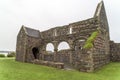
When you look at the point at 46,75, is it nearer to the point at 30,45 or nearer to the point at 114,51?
the point at 30,45

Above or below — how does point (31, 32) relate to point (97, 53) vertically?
above

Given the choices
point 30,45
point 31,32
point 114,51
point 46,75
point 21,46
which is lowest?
point 46,75

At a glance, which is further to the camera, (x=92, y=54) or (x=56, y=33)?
(x=56, y=33)

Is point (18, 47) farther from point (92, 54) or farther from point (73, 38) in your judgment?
point (92, 54)

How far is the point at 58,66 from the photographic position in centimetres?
1605

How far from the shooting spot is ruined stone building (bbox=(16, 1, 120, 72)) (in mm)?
15328

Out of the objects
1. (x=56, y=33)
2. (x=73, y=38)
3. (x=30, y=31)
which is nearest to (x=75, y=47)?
(x=73, y=38)

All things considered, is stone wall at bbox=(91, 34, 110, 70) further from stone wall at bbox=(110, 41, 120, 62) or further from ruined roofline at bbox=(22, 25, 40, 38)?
ruined roofline at bbox=(22, 25, 40, 38)

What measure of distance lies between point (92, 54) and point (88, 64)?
1.26m

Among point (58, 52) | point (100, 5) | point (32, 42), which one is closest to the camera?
point (100, 5)

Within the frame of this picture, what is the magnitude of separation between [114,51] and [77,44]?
6846mm

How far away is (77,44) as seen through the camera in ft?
71.6

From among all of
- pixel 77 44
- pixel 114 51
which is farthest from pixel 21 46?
pixel 114 51

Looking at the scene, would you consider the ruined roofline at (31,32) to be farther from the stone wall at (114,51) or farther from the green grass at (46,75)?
the stone wall at (114,51)
